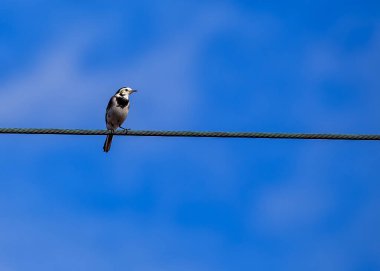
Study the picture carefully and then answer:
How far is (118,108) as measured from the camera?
16.5 m

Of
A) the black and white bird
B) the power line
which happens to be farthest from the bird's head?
the power line

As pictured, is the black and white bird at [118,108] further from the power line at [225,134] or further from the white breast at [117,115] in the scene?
the power line at [225,134]

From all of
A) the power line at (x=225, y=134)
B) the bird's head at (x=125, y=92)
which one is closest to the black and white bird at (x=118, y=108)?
the bird's head at (x=125, y=92)

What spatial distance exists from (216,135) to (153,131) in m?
0.65

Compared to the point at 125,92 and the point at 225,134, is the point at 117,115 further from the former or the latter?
the point at 225,134

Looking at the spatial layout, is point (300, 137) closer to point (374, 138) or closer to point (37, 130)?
point (374, 138)

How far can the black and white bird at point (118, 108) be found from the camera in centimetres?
1647

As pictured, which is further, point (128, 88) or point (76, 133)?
point (128, 88)

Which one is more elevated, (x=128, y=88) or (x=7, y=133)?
(x=128, y=88)

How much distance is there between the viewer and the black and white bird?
54.0ft

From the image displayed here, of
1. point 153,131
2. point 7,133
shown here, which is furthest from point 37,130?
point 153,131

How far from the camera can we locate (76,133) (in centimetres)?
922

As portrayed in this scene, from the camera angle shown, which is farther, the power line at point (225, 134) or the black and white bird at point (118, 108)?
the black and white bird at point (118, 108)

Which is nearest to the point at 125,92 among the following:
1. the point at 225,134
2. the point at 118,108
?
the point at 118,108
